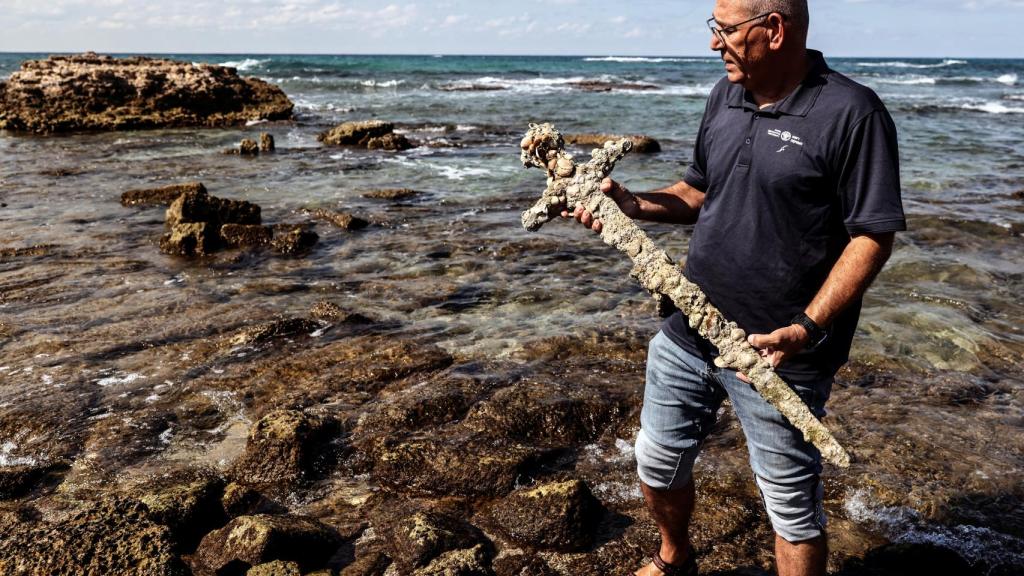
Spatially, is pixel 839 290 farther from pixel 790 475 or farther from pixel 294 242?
pixel 294 242

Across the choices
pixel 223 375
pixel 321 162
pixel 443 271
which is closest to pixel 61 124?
pixel 321 162

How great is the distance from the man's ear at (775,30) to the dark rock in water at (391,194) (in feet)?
36.5

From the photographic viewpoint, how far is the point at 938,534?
153 inches

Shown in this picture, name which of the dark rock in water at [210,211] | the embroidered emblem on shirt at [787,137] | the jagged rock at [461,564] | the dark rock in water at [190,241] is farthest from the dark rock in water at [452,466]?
the dark rock in water at [210,211]

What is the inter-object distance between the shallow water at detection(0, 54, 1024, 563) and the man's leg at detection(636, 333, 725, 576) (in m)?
1.02

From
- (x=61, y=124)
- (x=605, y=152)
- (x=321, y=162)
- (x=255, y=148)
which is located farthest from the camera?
(x=61, y=124)

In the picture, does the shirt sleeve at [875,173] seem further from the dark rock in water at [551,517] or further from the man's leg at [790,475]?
the dark rock in water at [551,517]

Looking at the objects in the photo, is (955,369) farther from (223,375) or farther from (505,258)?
(223,375)

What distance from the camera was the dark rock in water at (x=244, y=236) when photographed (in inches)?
382

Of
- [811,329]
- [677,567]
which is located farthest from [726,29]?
[677,567]

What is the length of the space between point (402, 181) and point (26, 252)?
23.8ft

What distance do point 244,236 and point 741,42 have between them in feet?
27.7

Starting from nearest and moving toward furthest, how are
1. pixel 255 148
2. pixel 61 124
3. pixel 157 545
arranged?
pixel 157 545
pixel 255 148
pixel 61 124

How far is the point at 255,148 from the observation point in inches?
738
